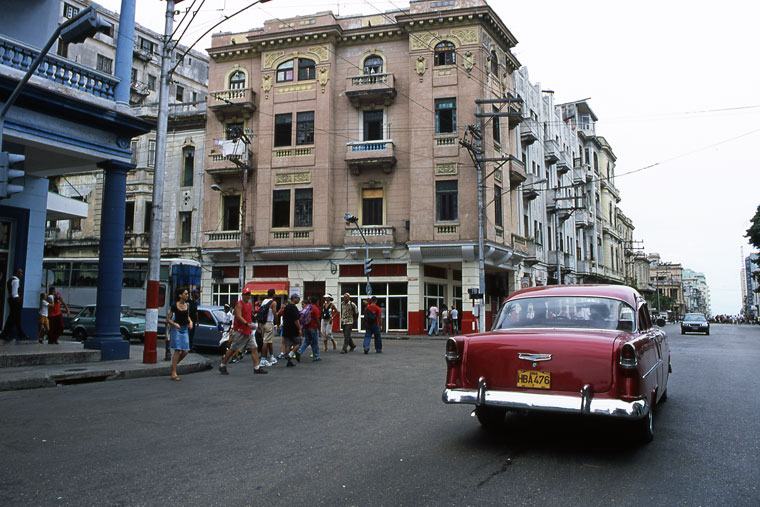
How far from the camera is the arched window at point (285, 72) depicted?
3219 cm

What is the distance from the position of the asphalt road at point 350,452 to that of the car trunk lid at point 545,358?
740mm

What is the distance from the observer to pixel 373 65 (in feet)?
103

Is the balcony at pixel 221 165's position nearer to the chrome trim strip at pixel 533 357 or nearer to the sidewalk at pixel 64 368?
the sidewalk at pixel 64 368

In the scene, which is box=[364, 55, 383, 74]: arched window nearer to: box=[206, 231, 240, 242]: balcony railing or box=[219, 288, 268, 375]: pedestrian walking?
box=[206, 231, 240, 242]: balcony railing

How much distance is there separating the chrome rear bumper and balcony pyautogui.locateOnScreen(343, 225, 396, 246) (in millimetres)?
24024

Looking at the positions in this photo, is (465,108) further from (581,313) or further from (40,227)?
(581,313)

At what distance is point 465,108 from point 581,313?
79.9 ft

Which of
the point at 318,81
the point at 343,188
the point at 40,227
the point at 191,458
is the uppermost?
the point at 318,81

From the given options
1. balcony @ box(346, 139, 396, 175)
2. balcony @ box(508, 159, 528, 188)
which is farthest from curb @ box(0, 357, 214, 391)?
balcony @ box(508, 159, 528, 188)

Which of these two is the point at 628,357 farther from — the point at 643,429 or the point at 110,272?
the point at 110,272

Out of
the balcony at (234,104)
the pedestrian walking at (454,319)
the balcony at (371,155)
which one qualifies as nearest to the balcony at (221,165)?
the balcony at (234,104)

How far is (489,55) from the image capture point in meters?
30.2

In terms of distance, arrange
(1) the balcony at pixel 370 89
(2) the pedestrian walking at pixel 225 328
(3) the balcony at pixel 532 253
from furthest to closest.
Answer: (3) the balcony at pixel 532 253 → (1) the balcony at pixel 370 89 → (2) the pedestrian walking at pixel 225 328

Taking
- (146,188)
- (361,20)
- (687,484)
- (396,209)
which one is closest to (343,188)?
(396,209)
